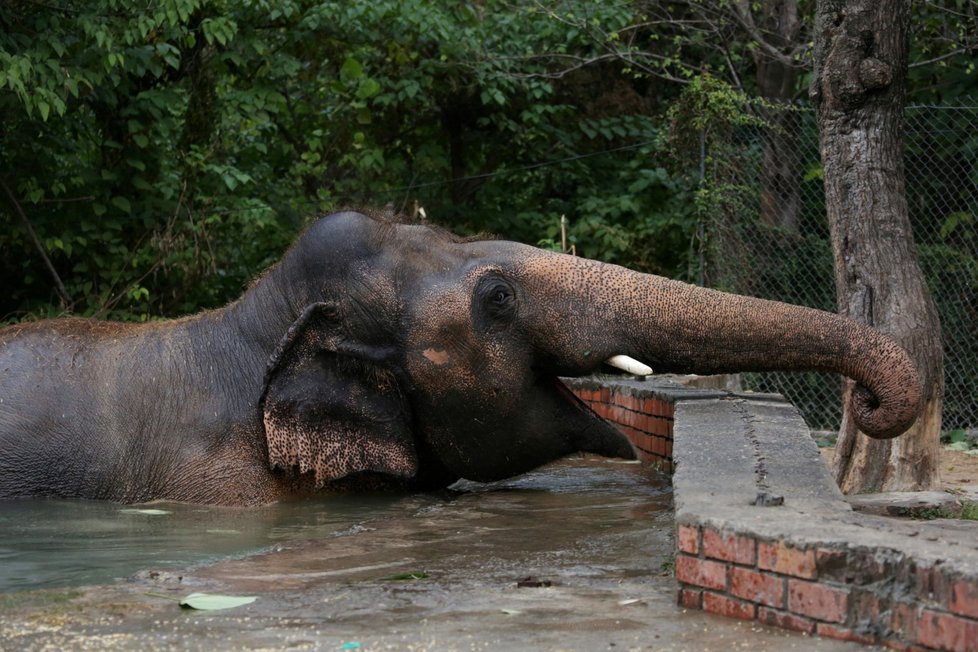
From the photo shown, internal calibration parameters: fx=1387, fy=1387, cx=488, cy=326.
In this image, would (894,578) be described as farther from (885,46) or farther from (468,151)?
(468,151)

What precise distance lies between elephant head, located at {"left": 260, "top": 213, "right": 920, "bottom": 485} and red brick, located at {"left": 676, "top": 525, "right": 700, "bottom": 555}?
206 centimetres

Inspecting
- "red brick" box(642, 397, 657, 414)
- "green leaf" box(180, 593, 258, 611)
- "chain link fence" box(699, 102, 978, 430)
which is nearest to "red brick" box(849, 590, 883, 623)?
"green leaf" box(180, 593, 258, 611)

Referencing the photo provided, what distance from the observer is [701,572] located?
390 cm

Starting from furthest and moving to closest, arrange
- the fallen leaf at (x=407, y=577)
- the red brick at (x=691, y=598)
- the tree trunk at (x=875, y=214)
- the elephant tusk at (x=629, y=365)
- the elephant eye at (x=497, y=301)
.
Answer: the tree trunk at (x=875, y=214) < the elephant eye at (x=497, y=301) < the elephant tusk at (x=629, y=365) < the fallen leaf at (x=407, y=577) < the red brick at (x=691, y=598)

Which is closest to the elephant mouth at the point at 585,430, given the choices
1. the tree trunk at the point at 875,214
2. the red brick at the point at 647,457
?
the red brick at the point at 647,457

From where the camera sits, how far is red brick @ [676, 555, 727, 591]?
12.6 feet

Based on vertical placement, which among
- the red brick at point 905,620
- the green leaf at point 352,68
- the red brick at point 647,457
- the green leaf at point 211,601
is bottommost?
the green leaf at point 211,601

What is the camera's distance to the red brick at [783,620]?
143 inches

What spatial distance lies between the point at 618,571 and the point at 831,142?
3.50 m

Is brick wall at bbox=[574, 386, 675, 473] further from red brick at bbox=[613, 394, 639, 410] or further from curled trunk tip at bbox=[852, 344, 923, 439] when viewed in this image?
curled trunk tip at bbox=[852, 344, 923, 439]

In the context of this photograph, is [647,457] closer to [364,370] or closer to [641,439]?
[641,439]

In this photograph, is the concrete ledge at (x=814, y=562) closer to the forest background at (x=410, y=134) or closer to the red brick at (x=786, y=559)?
the red brick at (x=786, y=559)

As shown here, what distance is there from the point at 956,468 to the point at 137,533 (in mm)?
5915

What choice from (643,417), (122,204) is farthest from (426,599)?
(122,204)
